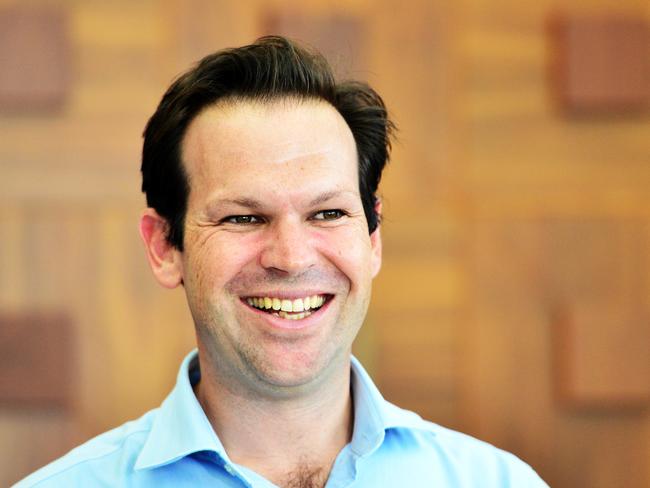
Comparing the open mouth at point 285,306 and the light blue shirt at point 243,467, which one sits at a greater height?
the open mouth at point 285,306

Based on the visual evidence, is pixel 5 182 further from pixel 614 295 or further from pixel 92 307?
pixel 614 295

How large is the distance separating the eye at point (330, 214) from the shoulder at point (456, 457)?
308 mm

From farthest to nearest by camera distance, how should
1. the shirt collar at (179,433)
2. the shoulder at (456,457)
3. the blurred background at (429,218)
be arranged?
the blurred background at (429,218) → the shoulder at (456,457) → the shirt collar at (179,433)

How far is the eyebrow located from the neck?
0.22 meters

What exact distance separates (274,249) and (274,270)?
3 cm

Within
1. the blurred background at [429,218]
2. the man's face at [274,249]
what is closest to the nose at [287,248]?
the man's face at [274,249]

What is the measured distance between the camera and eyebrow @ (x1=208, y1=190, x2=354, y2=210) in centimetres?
123

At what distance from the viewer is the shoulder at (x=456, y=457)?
133cm

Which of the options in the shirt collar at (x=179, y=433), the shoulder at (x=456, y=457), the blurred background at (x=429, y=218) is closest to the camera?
the shirt collar at (x=179, y=433)

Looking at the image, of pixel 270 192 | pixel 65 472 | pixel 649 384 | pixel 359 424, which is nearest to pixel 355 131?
pixel 270 192

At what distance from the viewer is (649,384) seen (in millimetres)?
2352

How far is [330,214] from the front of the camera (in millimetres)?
1287

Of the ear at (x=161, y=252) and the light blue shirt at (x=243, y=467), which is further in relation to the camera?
the ear at (x=161, y=252)

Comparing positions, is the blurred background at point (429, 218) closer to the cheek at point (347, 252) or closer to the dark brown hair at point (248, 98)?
the dark brown hair at point (248, 98)
